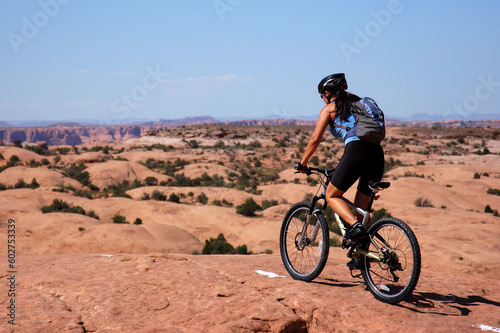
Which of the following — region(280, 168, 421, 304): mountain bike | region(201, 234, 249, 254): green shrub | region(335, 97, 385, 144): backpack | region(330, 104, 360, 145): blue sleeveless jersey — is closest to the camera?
region(280, 168, 421, 304): mountain bike

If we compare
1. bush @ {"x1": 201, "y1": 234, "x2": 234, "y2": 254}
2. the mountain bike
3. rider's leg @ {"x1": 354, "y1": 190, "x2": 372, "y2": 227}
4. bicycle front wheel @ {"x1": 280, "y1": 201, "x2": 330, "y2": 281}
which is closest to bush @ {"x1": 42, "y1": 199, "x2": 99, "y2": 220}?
bush @ {"x1": 201, "y1": 234, "x2": 234, "y2": 254}

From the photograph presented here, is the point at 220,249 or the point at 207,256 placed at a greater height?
the point at 207,256

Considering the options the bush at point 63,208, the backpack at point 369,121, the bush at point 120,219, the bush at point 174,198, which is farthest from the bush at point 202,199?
the backpack at point 369,121

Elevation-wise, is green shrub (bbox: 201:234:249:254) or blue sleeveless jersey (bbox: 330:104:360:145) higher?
blue sleeveless jersey (bbox: 330:104:360:145)

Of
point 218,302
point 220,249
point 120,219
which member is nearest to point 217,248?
point 220,249

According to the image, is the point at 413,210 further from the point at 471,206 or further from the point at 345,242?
the point at 345,242

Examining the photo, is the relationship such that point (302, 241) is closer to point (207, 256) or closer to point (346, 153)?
point (346, 153)

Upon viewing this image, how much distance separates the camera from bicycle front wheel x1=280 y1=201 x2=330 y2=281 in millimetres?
5199

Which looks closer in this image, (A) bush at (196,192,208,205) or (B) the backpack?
(B) the backpack

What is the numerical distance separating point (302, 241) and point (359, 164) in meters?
1.47

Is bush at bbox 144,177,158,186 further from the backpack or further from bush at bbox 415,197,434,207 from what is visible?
the backpack

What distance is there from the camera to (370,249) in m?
4.86

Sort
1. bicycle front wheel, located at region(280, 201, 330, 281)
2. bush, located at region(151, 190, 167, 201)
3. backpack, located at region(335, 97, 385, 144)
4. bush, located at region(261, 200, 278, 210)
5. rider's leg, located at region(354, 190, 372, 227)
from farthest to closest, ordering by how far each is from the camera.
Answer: bush, located at region(151, 190, 167, 201)
bush, located at region(261, 200, 278, 210)
bicycle front wheel, located at region(280, 201, 330, 281)
rider's leg, located at region(354, 190, 372, 227)
backpack, located at region(335, 97, 385, 144)

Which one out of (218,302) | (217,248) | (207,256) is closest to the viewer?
(218,302)
